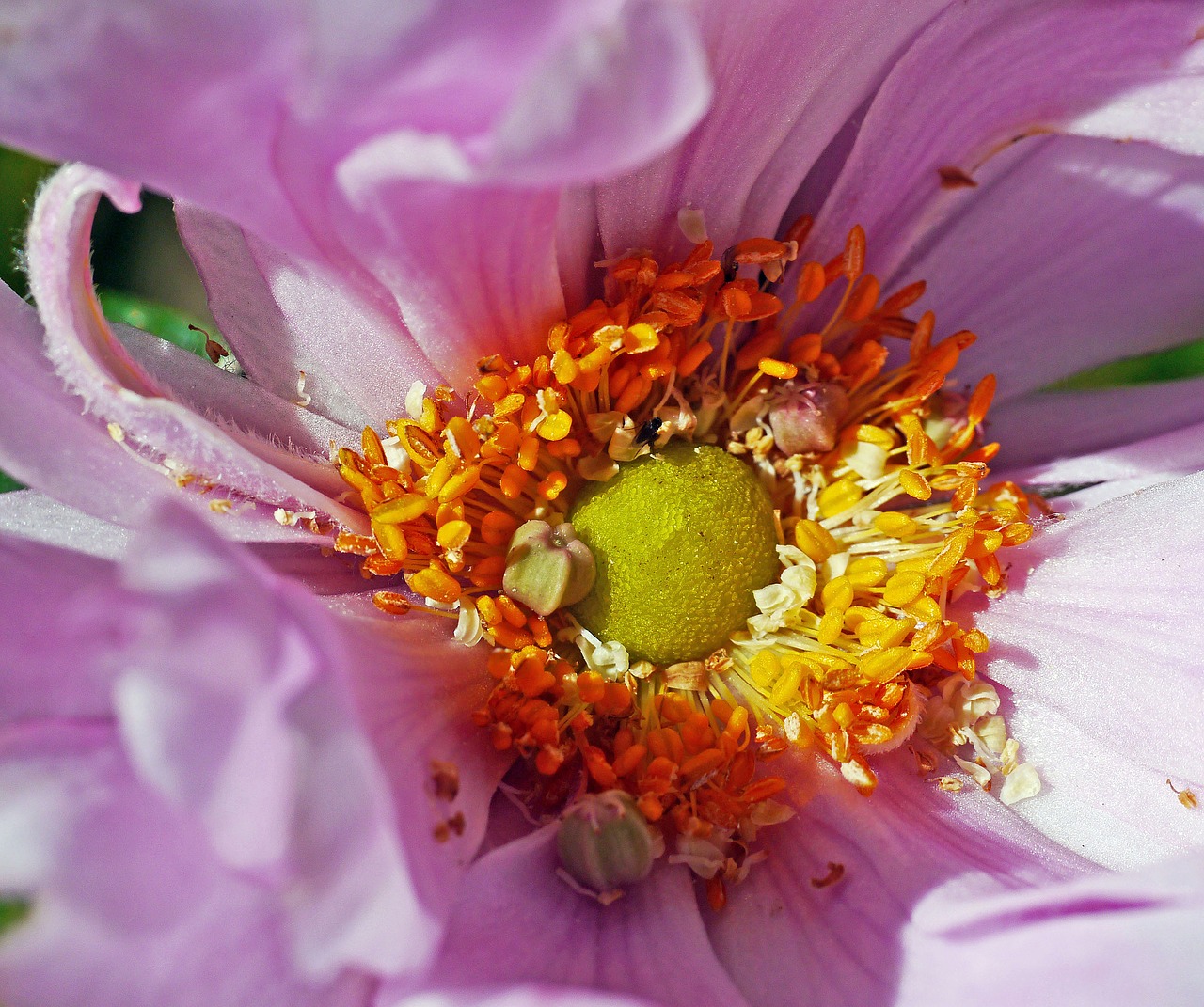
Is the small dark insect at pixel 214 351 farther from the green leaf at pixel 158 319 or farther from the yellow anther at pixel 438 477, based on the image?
the green leaf at pixel 158 319

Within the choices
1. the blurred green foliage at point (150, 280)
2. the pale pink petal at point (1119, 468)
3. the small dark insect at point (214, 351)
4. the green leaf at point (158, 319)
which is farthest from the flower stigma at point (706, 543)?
the green leaf at point (158, 319)

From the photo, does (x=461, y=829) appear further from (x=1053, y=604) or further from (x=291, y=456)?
(x=1053, y=604)

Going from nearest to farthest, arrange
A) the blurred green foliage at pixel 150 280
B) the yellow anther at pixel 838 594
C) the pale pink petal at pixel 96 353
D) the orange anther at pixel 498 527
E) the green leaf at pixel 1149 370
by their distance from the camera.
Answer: the pale pink petal at pixel 96 353
the orange anther at pixel 498 527
the yellow anther at pixel 838 594
the blurred green foliage at pixel 150 280
the green leaf at pixel 1149 370

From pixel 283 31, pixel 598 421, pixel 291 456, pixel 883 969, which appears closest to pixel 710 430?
pixel 598 421

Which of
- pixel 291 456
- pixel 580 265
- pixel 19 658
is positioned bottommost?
pixel 19 658

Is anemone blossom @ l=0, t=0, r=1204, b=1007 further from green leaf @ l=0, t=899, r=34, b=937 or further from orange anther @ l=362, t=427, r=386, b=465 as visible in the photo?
green leaf @ l=0, t=899, r=34, b=937

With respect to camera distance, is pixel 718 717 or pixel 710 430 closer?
pixel 718 717
